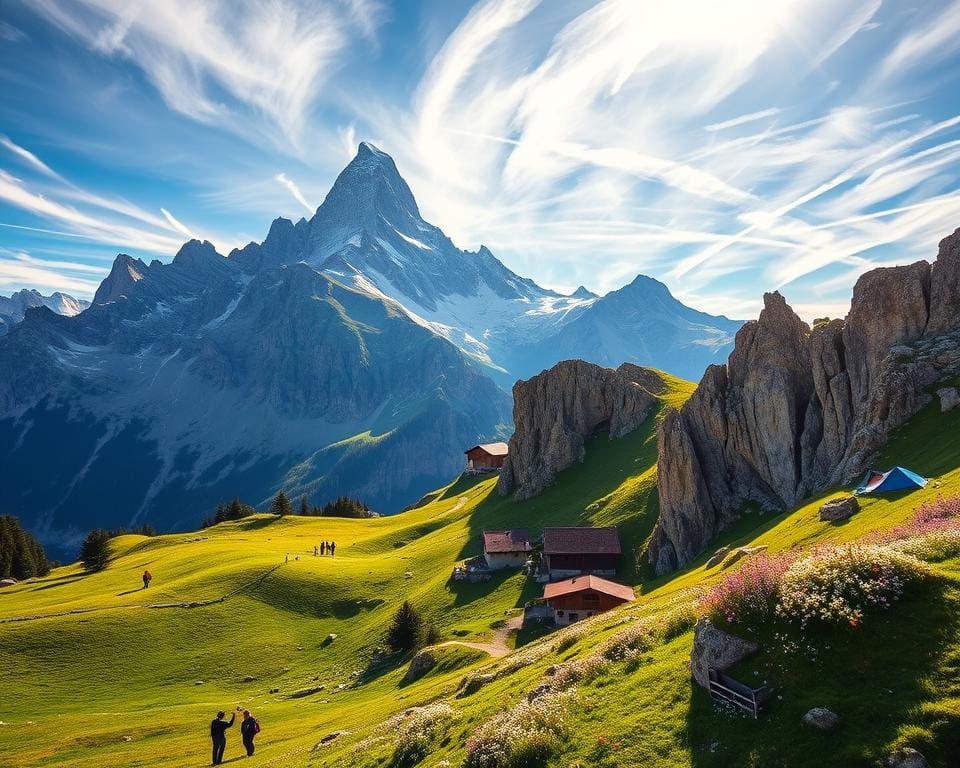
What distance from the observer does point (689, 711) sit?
16172 millimetres

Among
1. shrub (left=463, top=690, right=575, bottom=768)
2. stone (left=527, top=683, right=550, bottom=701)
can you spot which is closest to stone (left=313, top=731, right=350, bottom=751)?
stone (left=527, top=683, right=550, bottom=701)

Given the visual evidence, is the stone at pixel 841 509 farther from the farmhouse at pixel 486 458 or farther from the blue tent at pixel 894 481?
the farmhouse at pixel 486 458

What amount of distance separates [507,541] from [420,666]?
3331cm

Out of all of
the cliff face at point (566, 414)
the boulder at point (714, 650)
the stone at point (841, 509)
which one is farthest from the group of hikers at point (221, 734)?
the cliff face at point (566, 414)

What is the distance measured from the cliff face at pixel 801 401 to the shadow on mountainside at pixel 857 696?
3694 cm

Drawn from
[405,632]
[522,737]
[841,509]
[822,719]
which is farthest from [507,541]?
[822,719]

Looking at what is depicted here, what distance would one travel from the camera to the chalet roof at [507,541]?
82.8 metres

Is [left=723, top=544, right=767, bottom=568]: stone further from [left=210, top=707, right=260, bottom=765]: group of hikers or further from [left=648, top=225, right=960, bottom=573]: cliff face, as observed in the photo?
[left=210, top=707, right=260, bottom=765]: group of hikers

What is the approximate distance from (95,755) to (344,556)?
64.4 m

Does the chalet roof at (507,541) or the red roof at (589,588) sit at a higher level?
the chalet roof at (507,541)

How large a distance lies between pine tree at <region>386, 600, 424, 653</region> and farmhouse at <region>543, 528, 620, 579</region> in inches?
762

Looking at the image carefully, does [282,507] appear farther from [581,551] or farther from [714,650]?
[714,650]

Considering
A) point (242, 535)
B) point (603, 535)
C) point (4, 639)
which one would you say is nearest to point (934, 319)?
point (603, 535)

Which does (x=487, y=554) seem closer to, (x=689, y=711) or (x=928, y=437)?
(x=928, y=437)
